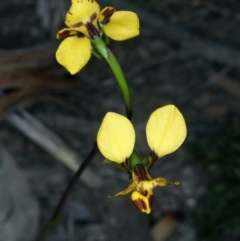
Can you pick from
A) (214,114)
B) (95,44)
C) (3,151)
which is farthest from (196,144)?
(95,44)

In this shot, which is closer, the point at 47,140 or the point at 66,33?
the point at 66,33

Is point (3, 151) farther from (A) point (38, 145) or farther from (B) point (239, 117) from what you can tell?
(B) point (239, 117)

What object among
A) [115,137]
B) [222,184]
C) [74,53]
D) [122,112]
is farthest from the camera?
[122,112]

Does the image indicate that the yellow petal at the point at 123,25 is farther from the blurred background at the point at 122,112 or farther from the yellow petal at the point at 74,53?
the blurred background at the point at 122,112

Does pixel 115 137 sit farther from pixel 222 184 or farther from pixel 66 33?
pixel 222 184

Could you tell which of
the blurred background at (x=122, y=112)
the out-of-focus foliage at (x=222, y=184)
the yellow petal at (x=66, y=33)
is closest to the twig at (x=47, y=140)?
the blurred background at (x=122, y=112)

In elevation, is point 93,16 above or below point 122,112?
above

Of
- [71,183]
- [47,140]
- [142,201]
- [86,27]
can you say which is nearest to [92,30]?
[86,27]
